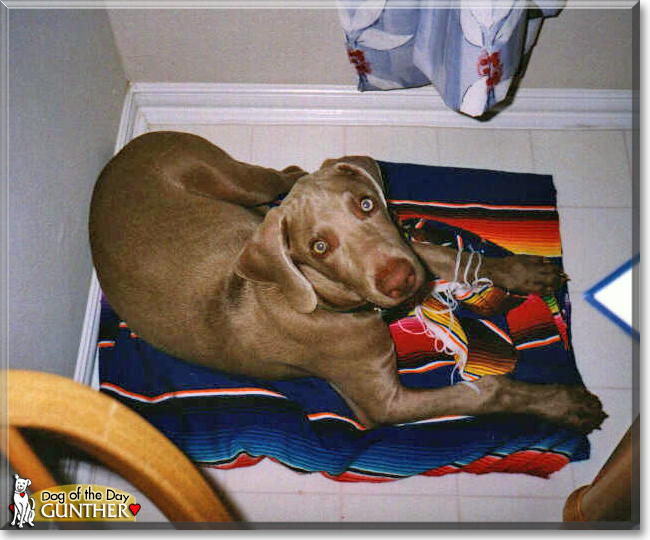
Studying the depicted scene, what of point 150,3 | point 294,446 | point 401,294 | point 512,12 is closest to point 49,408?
point 401,294

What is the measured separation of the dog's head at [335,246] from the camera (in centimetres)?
192

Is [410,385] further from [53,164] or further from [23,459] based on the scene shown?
[53,164]

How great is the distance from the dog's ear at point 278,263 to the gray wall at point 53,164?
0.91m

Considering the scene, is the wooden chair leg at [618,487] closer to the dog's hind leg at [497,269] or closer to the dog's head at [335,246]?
the dog's head at [335,246]

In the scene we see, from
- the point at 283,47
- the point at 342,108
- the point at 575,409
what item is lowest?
the point at 575,409

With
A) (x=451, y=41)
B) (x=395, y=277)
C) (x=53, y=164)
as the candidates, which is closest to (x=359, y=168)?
(x=395, y=277)

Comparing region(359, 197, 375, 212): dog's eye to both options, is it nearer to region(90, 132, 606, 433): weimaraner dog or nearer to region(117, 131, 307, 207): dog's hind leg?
region(90, 132, 606, 433): weimaraner dog

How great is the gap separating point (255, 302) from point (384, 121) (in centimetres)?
148

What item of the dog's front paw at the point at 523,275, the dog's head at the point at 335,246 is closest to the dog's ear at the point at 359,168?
the dog's head at the point at 335,246

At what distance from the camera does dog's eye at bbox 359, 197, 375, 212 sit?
2.01 metres

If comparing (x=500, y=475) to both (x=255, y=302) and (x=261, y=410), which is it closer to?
(x=261, y=410)

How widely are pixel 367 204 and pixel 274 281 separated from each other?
0.47m

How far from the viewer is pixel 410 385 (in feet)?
7.89

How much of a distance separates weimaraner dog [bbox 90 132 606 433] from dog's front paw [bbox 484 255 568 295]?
0.48 meters
